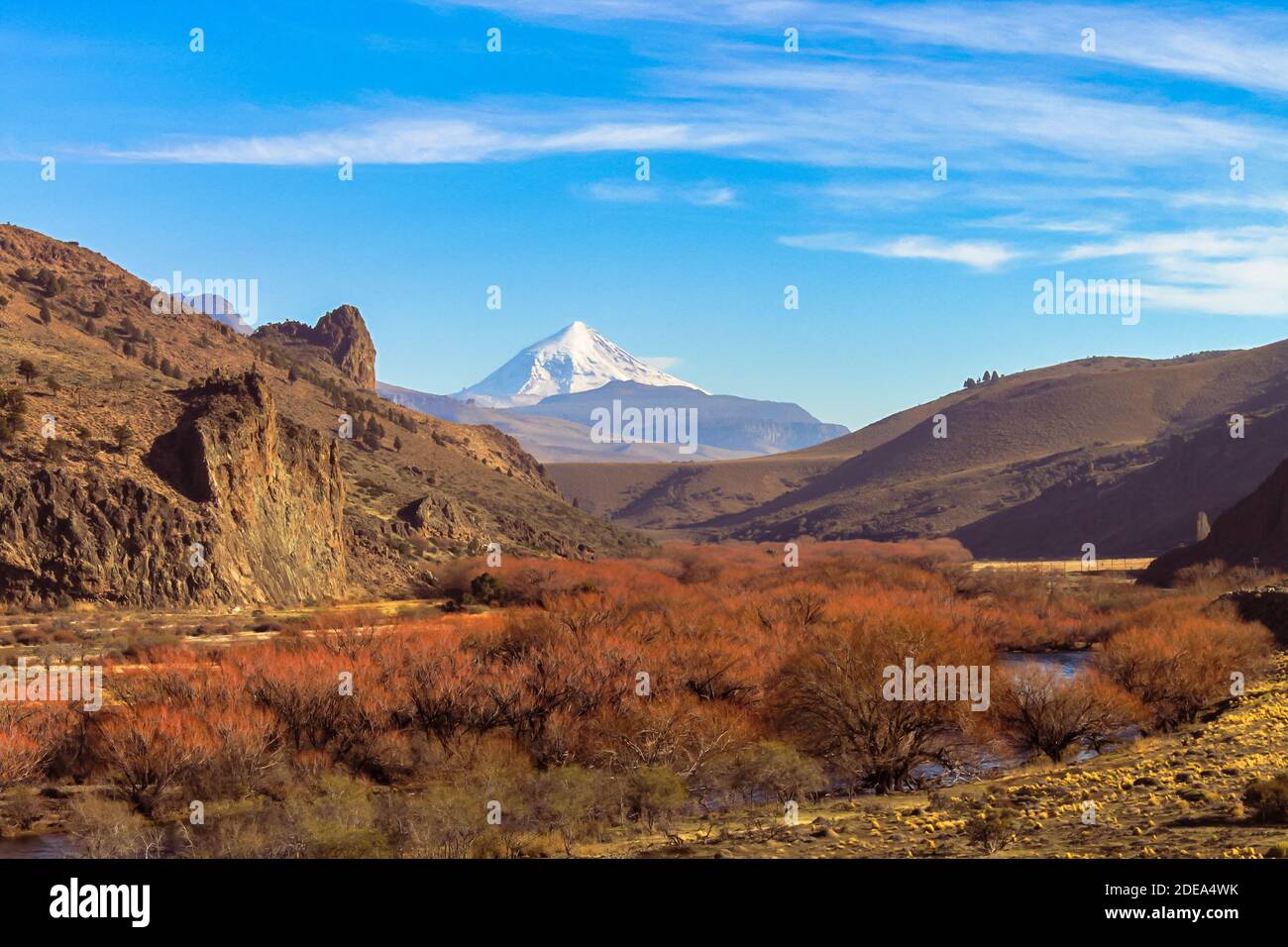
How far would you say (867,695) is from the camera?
130 feet

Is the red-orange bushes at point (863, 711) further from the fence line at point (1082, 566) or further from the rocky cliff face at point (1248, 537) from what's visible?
the fence line at point (1082, 566)

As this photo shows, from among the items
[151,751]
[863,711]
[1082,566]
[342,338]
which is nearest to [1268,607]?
[863,711]

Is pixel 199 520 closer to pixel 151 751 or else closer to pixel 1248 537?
pixel 151 751

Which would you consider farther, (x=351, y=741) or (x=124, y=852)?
(x=351, y=741)

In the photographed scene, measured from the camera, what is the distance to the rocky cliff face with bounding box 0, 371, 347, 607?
6328 cm

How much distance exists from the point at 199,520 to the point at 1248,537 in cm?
8020

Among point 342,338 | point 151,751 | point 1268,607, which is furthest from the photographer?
point 342,338

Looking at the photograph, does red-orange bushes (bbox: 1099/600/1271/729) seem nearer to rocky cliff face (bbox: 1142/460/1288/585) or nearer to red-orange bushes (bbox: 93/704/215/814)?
red-orange bushes (bbox: 93/704/215/814)

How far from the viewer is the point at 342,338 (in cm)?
17612

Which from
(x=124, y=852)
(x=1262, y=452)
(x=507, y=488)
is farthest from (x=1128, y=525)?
(x=124, y=852)

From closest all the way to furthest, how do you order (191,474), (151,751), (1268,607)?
(151,751) → (191,474) → (1268,607)

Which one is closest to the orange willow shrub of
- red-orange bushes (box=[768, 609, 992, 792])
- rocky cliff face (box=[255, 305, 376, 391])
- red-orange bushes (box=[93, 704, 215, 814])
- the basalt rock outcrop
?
red-orange bushes (box=[93, 704, 215, 814])
